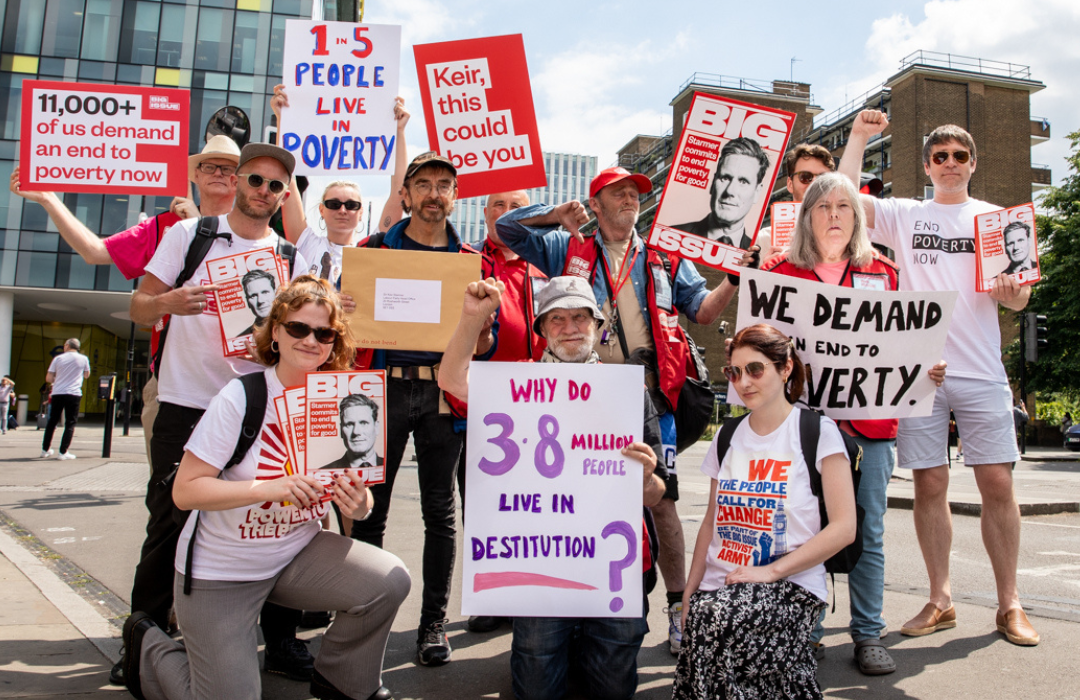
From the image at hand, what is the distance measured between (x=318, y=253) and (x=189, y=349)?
2.89 feet

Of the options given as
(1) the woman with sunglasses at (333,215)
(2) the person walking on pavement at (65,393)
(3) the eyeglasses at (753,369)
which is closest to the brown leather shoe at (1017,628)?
(3) the eyeglasses at (753,369)

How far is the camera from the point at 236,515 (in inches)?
111

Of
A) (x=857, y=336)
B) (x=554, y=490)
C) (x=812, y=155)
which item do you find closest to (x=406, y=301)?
(x=554, y=490)

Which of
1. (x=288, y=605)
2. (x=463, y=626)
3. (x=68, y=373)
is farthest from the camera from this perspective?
(x=68, y=373)

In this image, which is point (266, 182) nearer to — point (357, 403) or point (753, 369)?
point (357, 403)

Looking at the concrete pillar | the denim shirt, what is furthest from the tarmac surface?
the concrete pillar

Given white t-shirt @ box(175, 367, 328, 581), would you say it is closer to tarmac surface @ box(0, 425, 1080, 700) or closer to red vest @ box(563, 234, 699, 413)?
tarmac surface @ box(0, 425, 1080, 700)

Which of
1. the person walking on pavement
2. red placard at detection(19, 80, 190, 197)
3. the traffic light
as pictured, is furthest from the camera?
the traffic light

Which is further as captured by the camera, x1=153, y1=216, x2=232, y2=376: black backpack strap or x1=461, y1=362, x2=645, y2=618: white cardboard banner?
x1=153, y1=216, x2=232, y2=376: black backpack strap

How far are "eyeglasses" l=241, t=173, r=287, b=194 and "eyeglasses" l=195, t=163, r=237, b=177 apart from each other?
656 mm

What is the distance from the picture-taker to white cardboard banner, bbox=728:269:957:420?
3.39 m

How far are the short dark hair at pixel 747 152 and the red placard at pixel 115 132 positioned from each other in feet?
9.55

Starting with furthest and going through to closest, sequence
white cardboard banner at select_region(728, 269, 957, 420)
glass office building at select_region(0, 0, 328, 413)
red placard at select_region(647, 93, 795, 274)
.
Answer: glass office building at select_region(0, 0, 328, 413), red placard at select_region(647, 93, 795, 274), white cardboard banner at select_region(728, 269, 957, 420)

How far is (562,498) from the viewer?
309 centimetres
